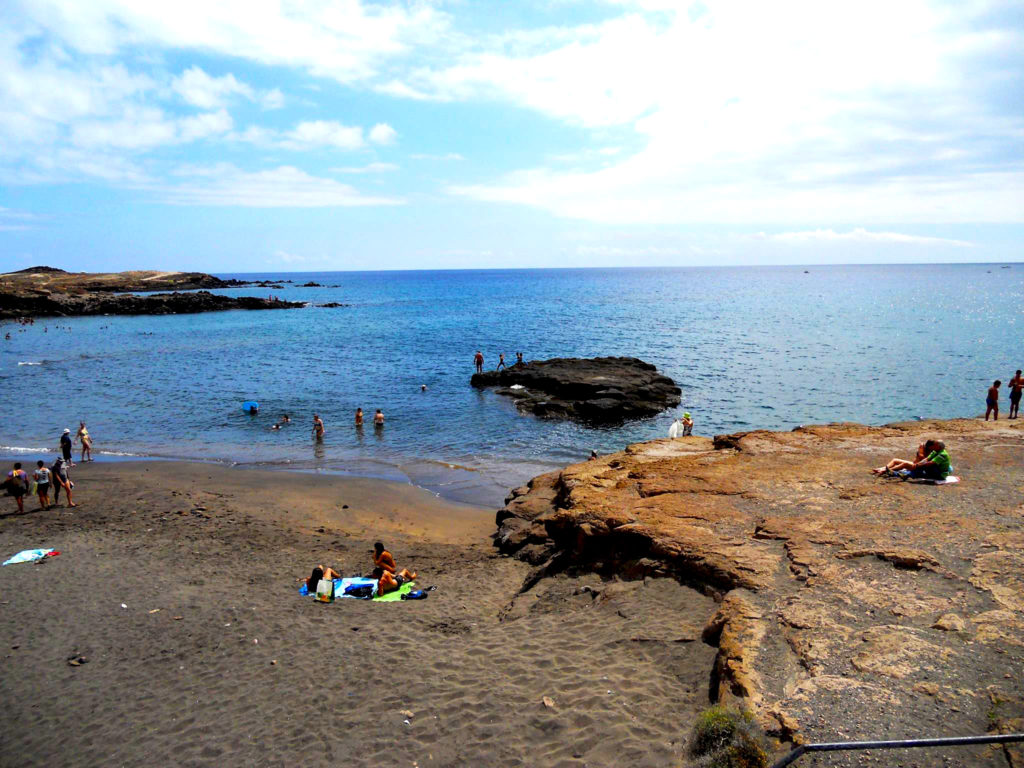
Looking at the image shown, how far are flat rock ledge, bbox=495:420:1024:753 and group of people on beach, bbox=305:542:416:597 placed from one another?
241 cm

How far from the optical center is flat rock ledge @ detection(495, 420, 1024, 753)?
6.07 metres

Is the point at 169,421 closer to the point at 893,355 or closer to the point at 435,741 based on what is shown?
the point at 435,741

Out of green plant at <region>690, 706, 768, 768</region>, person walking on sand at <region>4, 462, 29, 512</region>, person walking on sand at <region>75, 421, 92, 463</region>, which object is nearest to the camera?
green plant at <region>690, 706, 768, 768</region>

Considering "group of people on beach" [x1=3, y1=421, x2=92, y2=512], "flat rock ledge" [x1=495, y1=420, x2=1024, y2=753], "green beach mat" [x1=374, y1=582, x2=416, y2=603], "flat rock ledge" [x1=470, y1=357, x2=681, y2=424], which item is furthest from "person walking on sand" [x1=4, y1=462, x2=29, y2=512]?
"flat rock ledge" [x1=470, y1=357, x2=681, y2=424]

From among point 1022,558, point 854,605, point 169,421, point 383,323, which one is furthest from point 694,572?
point 383,323

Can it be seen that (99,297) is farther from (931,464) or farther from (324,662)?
(931,464)

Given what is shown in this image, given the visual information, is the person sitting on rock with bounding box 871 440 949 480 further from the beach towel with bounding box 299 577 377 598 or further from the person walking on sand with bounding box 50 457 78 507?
the person walking on sand with bounding box 50 457 78 507

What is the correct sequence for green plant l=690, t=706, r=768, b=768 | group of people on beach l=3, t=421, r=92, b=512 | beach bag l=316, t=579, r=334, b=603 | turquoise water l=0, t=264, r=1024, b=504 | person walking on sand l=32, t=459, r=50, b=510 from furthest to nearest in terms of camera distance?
turquoise water l=0, t=264, r=1024, b=504, person walking on sand l=32, t=459, r=50, b=510, group of people on beach l=3, t=421, r=92, b=512, beach bag l=316, t=579, r=334, b=603, green plant l=690, t=706, r=768, b=768

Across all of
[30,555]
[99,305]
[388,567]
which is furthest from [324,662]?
[99,305]

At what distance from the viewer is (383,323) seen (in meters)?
77.0

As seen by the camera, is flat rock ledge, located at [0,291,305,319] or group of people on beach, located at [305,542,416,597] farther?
flat rock ledge, located at [0,291,305,319]

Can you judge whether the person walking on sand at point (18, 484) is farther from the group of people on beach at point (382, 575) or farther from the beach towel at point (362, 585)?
the beach towel at point (362, 585)

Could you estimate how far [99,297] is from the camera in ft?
281

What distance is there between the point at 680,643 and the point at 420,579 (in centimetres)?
565
